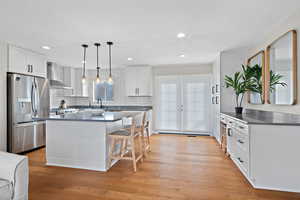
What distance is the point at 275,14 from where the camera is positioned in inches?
90.0

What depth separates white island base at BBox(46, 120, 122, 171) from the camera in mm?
2840

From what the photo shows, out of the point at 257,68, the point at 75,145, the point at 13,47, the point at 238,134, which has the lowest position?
the point at 75,145

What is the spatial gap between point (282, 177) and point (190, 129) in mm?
3486

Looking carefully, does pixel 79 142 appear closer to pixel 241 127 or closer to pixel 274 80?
pixel 241 127

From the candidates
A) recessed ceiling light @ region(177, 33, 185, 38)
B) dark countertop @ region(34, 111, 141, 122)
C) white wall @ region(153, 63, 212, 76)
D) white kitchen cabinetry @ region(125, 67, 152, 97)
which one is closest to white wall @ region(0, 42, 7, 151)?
dark countertop @ region(34, 111, 141, 122)

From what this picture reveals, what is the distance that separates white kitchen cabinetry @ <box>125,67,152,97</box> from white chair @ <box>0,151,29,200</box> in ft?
13.9

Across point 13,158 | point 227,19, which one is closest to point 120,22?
point 227,19

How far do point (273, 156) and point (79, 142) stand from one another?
3007mm

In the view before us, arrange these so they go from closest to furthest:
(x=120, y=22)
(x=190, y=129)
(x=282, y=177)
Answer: (x=282, y=177), (x=120, y=22), (x=190, y=129)

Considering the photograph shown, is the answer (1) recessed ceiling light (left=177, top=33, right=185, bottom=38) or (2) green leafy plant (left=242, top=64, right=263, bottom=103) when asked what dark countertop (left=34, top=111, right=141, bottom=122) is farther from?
(2) green leafy plant (left=242, top=64, right=263, bottom=103)

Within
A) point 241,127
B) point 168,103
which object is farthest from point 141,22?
point 168,103

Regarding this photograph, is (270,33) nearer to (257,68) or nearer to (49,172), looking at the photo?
(257,68)

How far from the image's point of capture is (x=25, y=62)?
379cm

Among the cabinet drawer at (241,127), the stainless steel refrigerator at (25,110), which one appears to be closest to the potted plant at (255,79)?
the cabinet drawer at (241,127)
